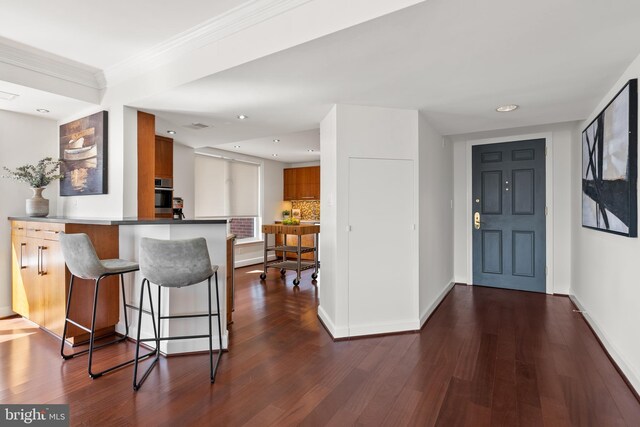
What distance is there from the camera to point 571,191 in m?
4.19

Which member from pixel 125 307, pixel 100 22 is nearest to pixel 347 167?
pixel 100 22

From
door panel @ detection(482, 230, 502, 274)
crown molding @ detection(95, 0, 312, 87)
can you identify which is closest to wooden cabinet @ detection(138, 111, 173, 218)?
crown molding @ detection(95, 0, 312, 87)

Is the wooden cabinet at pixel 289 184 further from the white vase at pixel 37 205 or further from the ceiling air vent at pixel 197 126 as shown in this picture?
the white vase at pixel 37 205

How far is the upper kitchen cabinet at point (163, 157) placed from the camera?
4235 millimetres

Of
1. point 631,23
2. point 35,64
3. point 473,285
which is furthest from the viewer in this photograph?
point 473,285

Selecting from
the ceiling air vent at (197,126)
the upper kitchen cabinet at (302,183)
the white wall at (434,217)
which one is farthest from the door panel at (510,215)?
the ceiling air vent at (197,126)

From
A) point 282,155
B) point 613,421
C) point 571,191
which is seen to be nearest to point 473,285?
point 571,191

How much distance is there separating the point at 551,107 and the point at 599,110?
0.37 metres

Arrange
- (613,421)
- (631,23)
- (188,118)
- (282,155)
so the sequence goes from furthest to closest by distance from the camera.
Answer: (282,155), (188,118), (613,421), (631,23)

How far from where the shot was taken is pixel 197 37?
2404 millimetres

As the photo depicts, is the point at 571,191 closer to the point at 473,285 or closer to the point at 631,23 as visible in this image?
the point at 473,285

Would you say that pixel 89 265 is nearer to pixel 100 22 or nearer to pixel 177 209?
pixel 100 22

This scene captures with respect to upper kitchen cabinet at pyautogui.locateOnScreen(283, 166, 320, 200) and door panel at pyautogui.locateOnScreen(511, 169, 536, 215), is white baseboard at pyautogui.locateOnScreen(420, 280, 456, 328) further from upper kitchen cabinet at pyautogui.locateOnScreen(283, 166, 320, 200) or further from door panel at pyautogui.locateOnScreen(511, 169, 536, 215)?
upper kitchen cabinet at pyautogui.locateOnScreen(283, 166, 320, 200)

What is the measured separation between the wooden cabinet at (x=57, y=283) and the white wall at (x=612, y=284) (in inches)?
158
